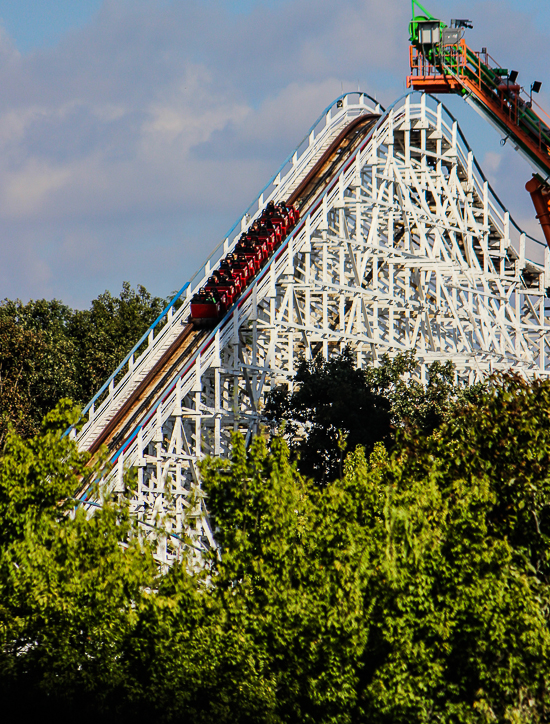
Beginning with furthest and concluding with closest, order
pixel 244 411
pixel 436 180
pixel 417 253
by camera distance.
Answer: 1. pixel 436 180
2. pixel 417 253
3. pixel 244 411

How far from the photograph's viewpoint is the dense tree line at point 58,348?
43.2m

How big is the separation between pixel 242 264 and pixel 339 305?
3974 mm

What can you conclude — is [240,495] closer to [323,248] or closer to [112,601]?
[112,601]

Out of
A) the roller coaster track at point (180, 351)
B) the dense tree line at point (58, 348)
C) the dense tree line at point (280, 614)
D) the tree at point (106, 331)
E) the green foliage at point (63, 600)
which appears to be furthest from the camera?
the tree at point (106, 331)

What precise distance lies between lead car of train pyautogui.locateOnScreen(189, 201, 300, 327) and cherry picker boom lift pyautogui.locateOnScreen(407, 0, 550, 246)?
19.6 feet

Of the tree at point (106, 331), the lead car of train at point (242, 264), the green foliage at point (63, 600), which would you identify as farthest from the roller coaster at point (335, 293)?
the tree at point (106, 331)

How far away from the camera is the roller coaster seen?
89.3 feet

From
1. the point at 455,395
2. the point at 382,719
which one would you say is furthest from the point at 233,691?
the point at 455,395

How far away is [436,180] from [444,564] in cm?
2231

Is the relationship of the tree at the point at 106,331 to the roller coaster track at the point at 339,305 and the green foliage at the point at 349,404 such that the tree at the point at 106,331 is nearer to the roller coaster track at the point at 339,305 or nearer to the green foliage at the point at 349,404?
the roller coaster track at the point at 339,305

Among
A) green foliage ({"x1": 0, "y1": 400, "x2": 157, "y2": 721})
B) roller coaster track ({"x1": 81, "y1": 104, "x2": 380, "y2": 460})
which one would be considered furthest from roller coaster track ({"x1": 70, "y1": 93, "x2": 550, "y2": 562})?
green foliage ({"x1": 0, "y1": 400, "x2": 157, "y2": 721})

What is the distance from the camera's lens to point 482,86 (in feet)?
104

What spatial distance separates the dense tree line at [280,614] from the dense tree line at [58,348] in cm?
2200

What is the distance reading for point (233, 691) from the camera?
13609 millimetres
